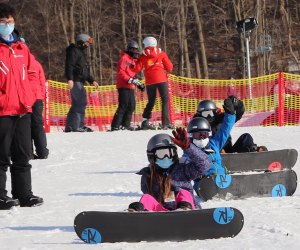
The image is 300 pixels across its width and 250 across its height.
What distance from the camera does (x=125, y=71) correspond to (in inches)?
562

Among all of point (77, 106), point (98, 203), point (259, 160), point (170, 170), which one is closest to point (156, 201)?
point (170, 170)

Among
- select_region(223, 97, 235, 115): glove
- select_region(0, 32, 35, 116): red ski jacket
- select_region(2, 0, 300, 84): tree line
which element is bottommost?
select_region(223, 97, 235, 115): glove

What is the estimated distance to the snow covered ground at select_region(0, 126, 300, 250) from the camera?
4.82 meters

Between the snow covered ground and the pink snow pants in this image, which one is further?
the pink snow pants

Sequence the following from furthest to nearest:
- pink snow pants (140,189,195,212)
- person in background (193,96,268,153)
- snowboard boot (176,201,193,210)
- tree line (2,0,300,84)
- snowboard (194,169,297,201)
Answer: tree line (2,0,300,84) < person in background (193,96,268,153) < snowboard (194,169,297,201) < pink snow pants (140,189,195,212) < snowboard boot (176,201,193,210)

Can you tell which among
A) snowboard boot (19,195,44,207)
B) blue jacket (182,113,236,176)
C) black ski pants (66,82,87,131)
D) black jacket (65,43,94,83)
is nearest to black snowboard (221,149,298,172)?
blue jacket (182,113,236,176)

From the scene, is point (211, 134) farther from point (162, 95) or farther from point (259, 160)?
point (162, 95)

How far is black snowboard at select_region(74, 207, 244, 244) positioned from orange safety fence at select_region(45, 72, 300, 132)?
11.2m

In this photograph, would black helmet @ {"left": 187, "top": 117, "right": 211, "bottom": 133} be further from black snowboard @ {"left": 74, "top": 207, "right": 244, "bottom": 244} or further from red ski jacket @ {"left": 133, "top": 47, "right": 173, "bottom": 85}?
red ski jacket @ {"left": 133, "top": 47, "right": 173, "bottom": 85}

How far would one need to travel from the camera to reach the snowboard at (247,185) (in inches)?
267

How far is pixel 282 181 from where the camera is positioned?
7.10 meters

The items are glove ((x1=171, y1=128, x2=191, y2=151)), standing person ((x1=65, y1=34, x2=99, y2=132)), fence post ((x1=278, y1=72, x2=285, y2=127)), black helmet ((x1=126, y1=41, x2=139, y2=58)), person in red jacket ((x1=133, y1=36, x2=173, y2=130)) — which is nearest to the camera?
glove ((x1=171, y1=128, x2=191, y2=151))

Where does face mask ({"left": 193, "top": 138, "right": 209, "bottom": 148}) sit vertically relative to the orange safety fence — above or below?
below

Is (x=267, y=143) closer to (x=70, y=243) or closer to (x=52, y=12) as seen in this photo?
(x=70, y=243)
